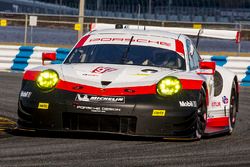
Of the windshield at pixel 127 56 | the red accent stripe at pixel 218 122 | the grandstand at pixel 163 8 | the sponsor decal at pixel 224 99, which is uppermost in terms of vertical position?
the windshield at pixel 127 56

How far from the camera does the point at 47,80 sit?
9.38 m

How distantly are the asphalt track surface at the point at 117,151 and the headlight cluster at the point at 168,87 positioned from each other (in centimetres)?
51

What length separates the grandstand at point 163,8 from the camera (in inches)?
3529

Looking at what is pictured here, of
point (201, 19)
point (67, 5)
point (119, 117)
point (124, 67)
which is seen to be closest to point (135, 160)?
point (119, 117)

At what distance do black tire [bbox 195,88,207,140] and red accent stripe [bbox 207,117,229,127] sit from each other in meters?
0.38

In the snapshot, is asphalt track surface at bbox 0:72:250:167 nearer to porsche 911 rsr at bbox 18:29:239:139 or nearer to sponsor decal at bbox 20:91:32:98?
porsche 911 rsr at bbox 18:29:239:139

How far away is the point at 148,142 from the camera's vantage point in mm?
9234

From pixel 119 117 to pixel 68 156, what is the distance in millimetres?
1301

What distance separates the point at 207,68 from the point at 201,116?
87 cm

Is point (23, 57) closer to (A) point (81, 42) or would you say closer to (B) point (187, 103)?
(A) point (81, 42)

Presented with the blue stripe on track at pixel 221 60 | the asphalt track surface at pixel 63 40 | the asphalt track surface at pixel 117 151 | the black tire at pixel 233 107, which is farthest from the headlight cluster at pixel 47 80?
the asphalt track surface at pixel 63 40

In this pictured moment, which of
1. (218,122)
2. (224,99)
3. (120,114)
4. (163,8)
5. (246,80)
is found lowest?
(163,8)

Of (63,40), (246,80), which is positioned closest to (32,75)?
(246,80)

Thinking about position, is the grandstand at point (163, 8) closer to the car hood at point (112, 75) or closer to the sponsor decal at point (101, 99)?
the car hood at point (112, 75)
